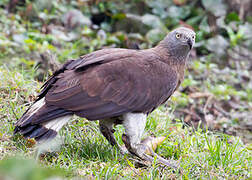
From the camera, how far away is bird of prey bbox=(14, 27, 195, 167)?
3852 millimetres

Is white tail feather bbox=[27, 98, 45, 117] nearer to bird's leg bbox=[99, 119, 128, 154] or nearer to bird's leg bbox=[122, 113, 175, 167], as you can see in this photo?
bird's leg bbox=[99, 119, 128, 154]

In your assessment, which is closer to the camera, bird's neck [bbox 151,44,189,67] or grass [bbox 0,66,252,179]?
grass [bbox 0,66,252,179]

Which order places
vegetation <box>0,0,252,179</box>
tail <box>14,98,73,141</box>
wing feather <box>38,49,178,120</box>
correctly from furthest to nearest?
1. vegetation <box>0,0,252,179</box>
2. wing feather <box>38,49,178,120</box>
3. tail <box>14,98,73,141</box>

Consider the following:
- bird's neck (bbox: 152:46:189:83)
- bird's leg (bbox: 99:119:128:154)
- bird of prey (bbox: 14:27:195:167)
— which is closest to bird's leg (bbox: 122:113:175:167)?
bird of prey (bbox: 14:27:195:167)

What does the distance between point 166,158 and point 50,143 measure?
1.39 meters

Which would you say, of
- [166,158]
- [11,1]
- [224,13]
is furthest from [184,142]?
[11,1]

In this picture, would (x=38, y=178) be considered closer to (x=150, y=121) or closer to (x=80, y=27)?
(x=150, y=121)

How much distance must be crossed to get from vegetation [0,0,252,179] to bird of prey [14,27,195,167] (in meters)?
0.27

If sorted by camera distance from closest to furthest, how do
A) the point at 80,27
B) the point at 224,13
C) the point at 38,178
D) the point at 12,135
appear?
the point at 38,178 < the point at 12,135 < the point at 80,27 < the point at 224,13

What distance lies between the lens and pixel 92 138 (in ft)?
15.0

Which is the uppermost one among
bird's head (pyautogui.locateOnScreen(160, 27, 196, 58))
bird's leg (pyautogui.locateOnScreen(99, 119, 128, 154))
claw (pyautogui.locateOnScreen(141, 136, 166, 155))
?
bird's head (pyautogui.locateOnScreen(160, 27, 196, 58))

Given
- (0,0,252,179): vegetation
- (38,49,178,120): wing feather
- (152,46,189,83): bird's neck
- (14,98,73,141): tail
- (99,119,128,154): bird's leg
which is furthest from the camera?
(152,46,189,83): bird's neck

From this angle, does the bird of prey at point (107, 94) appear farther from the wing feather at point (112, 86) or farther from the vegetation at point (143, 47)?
the vegetation at point (143, 47)

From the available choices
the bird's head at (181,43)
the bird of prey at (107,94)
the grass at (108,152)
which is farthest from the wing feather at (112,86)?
the grass at (108,152)
